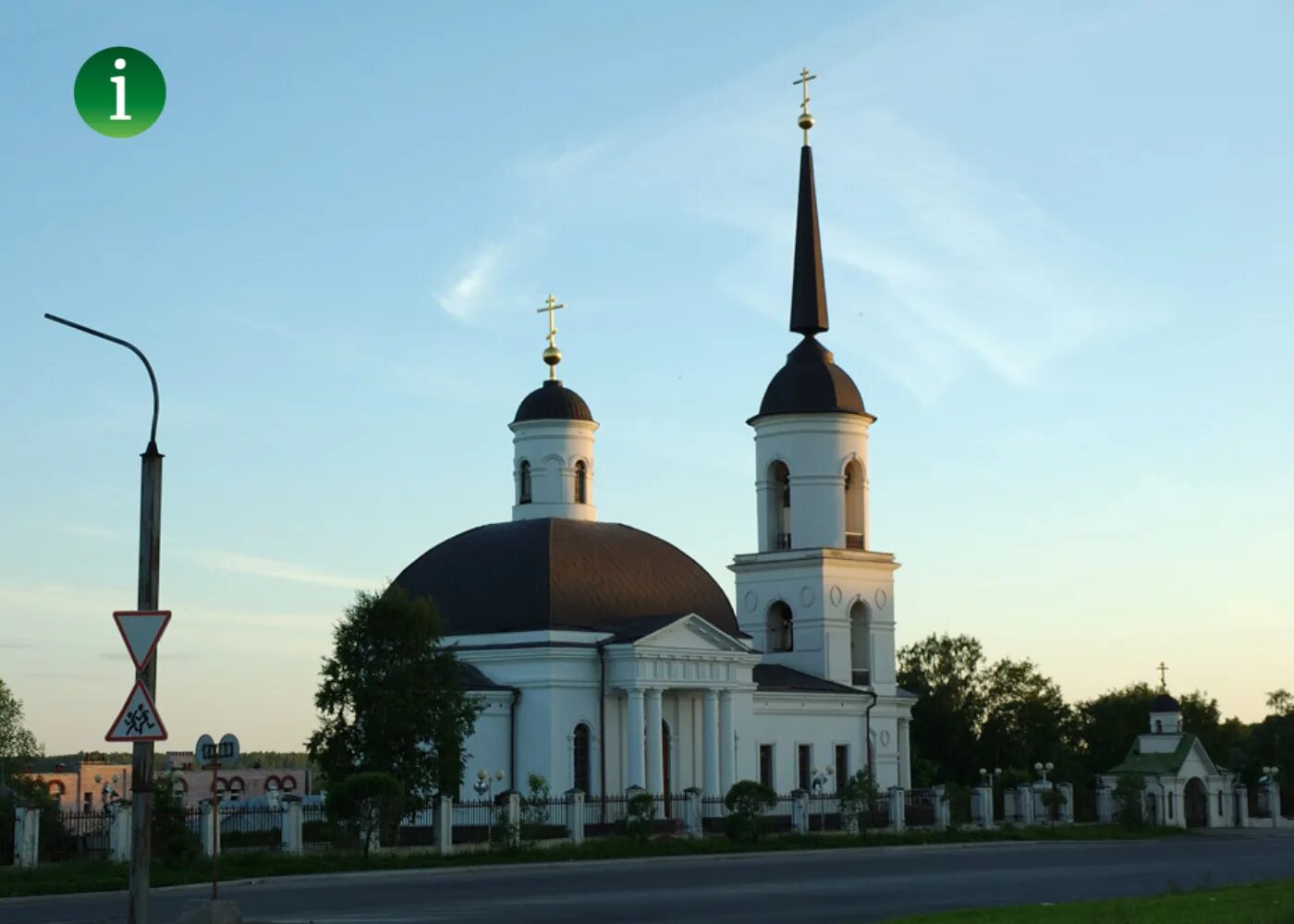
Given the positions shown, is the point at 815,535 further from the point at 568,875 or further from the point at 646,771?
the point at 568,875

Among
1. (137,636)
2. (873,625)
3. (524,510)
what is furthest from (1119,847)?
(137,636)

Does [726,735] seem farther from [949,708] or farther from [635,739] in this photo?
[949,708]

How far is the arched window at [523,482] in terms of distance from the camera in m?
65.0

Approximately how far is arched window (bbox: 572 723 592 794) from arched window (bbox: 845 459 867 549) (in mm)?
15184

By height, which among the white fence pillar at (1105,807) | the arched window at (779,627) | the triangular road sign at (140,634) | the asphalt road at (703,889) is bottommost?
the asphalt road at (703,889)

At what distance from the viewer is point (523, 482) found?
65.2m

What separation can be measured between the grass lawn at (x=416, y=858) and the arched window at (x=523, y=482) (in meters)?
17.2

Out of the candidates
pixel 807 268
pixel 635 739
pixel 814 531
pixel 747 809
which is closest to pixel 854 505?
pixel 814 531

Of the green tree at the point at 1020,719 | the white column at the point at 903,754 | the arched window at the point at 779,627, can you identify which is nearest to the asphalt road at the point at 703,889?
the arched window at the point at 779,627

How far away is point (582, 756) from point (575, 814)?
31.1ft

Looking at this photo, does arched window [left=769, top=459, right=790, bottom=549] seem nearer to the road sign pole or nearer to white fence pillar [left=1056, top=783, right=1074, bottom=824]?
white fence pillar [left=1056, top=783, right=1074, bottom=824]

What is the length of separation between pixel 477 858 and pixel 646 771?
1729 cm

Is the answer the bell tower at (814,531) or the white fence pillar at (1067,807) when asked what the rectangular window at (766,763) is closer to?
the bell tower at (814,531)

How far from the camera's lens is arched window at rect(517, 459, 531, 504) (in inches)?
2559
